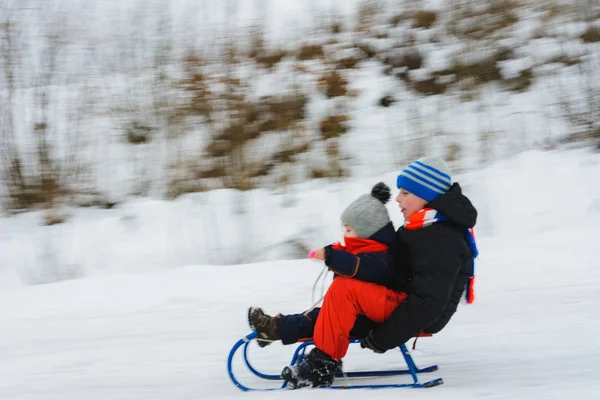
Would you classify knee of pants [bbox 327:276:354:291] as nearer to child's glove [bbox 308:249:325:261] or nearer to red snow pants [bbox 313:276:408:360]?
red snow pants [bbox 313:276:408:360]

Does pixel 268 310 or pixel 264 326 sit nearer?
pixel 264 326

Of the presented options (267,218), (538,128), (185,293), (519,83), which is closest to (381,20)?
(519,83)

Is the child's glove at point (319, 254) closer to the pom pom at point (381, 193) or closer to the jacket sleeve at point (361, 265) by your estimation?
the jacket sleeve at point (361, 265)

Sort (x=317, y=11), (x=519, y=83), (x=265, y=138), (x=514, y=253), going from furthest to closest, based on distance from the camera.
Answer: (x=317, y=11)
(x=519, y=83)
(x=265, y=138)
(x=514, y=253)

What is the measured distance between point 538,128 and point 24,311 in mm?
4510

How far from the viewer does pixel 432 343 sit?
3074 mm

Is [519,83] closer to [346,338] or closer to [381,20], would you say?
[381,20]

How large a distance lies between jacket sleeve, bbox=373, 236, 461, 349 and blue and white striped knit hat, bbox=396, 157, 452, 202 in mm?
210

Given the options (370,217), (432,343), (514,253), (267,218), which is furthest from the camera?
(267,218)

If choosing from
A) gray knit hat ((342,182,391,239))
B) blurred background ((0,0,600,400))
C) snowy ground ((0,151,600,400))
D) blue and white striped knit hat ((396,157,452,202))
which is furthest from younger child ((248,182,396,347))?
blurred background ((0,0,600,400))

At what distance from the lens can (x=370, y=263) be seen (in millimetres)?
2299

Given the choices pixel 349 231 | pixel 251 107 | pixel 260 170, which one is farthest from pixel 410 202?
pixel 251 107

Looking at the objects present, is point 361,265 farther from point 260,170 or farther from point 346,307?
point 260,170

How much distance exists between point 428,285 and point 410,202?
36cm
